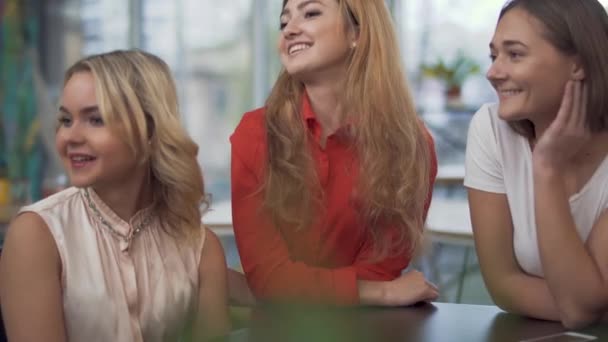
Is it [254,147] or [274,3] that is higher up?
[274,3]

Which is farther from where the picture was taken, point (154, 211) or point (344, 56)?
point (344, 56)

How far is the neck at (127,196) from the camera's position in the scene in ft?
4.59

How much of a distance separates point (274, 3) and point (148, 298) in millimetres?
6545

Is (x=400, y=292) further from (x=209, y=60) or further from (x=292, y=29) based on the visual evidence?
(x=209, y=60)

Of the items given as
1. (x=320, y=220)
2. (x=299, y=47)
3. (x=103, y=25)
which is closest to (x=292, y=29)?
(x=299, y=47)

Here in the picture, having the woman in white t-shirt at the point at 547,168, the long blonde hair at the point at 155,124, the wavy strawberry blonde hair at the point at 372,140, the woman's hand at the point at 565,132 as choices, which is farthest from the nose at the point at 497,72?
the long blonde hair at the point at 155,124

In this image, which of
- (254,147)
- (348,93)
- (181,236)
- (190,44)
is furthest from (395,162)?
(190,44)

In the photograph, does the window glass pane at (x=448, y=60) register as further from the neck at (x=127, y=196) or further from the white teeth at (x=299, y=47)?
the neck at (x=127, y=196)

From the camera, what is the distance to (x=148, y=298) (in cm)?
135

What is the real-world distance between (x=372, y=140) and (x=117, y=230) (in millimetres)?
663

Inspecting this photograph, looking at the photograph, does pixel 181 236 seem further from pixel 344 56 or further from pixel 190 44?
pixel 190 44

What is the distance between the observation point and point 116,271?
1.32 m

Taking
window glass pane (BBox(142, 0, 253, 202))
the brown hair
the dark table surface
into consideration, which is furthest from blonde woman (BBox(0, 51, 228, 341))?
window glass pane (BBox(142, 0, 253, 202))

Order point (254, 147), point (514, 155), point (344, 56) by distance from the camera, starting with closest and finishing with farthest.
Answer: point (514, 155) → point (254, 147) → point (344, 56)
